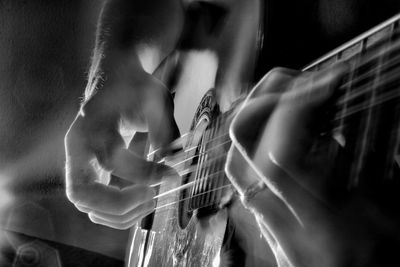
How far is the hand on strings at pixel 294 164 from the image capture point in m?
0.32

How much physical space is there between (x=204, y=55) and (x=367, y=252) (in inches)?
23.3

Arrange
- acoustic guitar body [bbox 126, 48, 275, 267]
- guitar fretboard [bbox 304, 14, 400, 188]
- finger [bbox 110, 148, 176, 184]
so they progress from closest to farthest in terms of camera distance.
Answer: guitar fretboard [bbox 304, 14, 400, 188] → acoustic guitar body [bbox 126, 48, 275, 267] → finger [bbox 110, 148, 176, 184]

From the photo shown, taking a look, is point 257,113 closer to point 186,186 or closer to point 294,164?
point 294,164

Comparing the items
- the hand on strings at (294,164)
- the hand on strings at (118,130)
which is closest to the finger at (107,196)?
the hand on strings at (118,130)

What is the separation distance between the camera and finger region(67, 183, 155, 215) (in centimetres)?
75

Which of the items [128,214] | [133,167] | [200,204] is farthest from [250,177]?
[128,214]

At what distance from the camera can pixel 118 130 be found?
78cm

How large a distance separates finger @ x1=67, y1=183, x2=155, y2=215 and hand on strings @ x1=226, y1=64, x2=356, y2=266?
1.46 feet

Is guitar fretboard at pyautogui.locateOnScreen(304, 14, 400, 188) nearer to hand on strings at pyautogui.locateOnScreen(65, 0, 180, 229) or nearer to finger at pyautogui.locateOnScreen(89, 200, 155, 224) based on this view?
hand on strings at pyautogui.locateOnScreen(65, 0, 180, 229)

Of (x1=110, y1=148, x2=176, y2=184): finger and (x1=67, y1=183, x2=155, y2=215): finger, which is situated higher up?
(x1=110, y1=148, x2=176, y2=184): finger

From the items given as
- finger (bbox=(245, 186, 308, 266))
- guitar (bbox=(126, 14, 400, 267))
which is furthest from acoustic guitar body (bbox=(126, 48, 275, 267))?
finger (bbox=(245, 186, 308, 266))

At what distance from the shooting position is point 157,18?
3.19 ft

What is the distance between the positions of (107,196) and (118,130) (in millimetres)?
127

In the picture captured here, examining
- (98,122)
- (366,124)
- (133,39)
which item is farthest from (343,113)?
(133,39)
